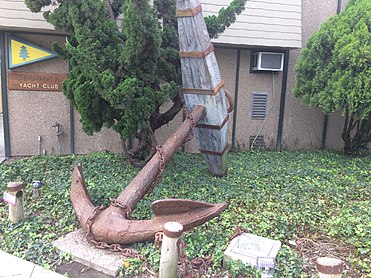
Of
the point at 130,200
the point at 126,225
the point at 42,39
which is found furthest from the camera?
the point at 42,39

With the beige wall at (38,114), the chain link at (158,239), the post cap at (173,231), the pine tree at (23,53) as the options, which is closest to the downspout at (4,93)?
the beige wall at (38,114)

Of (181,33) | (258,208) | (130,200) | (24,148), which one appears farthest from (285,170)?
(24,148)

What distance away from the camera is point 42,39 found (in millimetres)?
5953

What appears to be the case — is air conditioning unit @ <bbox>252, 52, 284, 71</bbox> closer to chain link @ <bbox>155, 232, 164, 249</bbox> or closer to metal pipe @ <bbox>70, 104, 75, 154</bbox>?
metal pipe @ <bbox>70, 104, 75, 154</bbox>

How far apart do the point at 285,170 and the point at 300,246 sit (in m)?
2.49

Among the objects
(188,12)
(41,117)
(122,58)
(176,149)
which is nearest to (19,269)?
(176,149)

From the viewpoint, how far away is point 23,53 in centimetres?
586

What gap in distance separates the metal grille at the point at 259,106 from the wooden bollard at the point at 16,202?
5000 mm

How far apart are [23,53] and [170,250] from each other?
4.96 metres

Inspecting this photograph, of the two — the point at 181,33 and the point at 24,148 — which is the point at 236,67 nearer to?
the point at 181,33

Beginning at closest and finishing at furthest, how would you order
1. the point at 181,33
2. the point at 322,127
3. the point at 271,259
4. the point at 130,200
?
1. the point at 271,259
2. the point at 130,200
3. the point at 181,33
4. the point at 322,127

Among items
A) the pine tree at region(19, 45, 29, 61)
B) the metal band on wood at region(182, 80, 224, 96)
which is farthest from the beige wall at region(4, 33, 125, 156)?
the metal band on wood at region(182, 80, 224, 96)

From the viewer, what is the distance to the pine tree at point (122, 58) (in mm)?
3885

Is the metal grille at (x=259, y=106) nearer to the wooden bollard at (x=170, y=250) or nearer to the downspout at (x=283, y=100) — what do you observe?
the downspout at (x=283, y=100)
